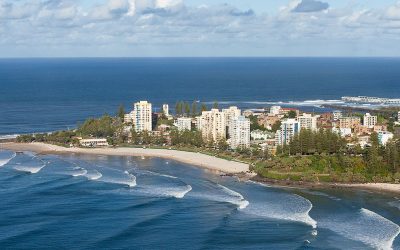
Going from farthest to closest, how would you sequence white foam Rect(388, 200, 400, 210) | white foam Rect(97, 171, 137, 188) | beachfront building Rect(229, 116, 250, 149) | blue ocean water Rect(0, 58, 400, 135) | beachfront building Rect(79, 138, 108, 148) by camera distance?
blue ocean water Rect(0, 58, 400, 135) < beachfront building Rect(79, 138, 108, 148) < beachfront building Rect(229, 116, 250, 149) < white foam Rect(97, 171, 137, 188) < white foam Rect(388, 200, 400, 210)

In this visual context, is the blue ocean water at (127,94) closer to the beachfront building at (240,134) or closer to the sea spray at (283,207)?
the beachfront building at (240,134)

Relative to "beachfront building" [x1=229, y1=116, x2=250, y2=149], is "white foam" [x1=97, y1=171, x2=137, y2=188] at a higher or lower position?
lower

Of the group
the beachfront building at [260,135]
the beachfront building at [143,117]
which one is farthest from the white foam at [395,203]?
the beachfront building at [143,117]

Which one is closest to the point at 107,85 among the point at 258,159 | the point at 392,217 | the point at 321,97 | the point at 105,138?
the point at 321,97

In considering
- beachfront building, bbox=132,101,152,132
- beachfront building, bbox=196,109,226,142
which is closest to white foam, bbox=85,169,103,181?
beachfront building, bbox=196,109,226,142

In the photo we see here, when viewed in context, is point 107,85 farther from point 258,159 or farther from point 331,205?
point 331,205

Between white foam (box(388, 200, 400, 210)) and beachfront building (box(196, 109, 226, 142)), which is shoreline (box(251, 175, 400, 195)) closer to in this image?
white foam (box(388, 200, 400, 210))

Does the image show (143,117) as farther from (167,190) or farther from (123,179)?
(167,190)
